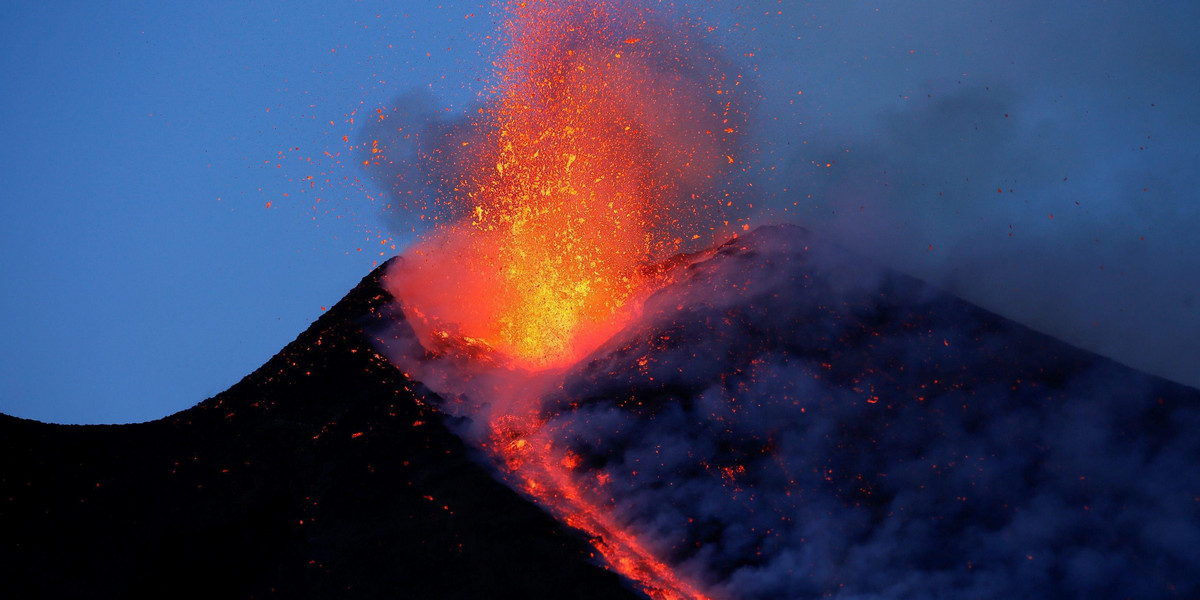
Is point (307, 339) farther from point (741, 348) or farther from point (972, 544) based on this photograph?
point (972, 544)

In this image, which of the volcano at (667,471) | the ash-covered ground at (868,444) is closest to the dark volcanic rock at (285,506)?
the volcano at (667,471)

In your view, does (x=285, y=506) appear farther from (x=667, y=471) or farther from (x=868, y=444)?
(x=868, y=444)

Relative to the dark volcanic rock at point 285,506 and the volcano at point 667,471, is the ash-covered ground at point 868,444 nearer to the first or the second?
the volcano at point 667,471

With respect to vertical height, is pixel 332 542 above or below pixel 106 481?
below

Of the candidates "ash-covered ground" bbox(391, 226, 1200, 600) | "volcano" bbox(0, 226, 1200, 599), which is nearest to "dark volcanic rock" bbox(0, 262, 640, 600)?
"volcano" bbox(0, 226, 1200, 599)

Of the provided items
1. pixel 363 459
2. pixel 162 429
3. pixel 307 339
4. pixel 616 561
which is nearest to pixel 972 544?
pixel 616 561

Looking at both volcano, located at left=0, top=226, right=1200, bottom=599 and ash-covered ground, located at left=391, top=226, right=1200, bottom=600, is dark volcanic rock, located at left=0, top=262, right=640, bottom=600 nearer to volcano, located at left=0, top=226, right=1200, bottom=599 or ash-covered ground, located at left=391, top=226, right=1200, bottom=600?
volcano, located at left=0, top=226, right=1200, bottom=599
